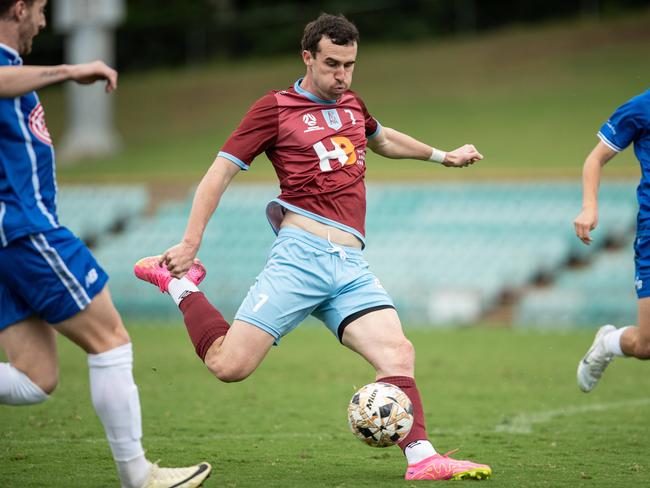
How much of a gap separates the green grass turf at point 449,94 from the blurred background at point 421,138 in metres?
0.07

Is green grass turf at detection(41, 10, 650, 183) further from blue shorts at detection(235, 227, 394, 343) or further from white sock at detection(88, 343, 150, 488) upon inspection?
white sock at detection(88, 343, 150, 488)

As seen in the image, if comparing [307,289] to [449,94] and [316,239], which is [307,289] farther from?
[449,94]

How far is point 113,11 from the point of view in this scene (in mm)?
28047

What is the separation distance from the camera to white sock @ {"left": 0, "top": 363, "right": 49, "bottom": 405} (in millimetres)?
4762

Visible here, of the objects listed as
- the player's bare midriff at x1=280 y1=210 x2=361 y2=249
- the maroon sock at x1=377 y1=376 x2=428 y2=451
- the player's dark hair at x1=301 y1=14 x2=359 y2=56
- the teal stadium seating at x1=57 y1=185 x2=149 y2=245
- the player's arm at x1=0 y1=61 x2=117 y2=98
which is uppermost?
the player's dark hair at x1=301 y1=14 x2=359 y2=56

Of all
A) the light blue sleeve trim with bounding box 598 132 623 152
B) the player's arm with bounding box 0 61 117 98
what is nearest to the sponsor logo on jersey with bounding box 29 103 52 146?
the player's arm with bounding box 0 61 117 98

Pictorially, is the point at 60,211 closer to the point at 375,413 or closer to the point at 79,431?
the point at 79,431

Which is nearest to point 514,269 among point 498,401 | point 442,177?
point 442,177

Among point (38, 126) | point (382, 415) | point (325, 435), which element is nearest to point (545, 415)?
point (325, 435)

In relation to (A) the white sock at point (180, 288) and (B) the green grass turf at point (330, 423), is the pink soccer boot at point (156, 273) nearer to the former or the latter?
(A) the white sock at point (180, 288)

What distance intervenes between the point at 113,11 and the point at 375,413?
24.5 meters

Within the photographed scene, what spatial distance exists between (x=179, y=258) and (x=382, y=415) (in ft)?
4.38

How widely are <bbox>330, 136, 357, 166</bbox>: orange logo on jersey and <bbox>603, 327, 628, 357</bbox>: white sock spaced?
2.24 metres

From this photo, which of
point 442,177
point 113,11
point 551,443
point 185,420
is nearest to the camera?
point 551,443
